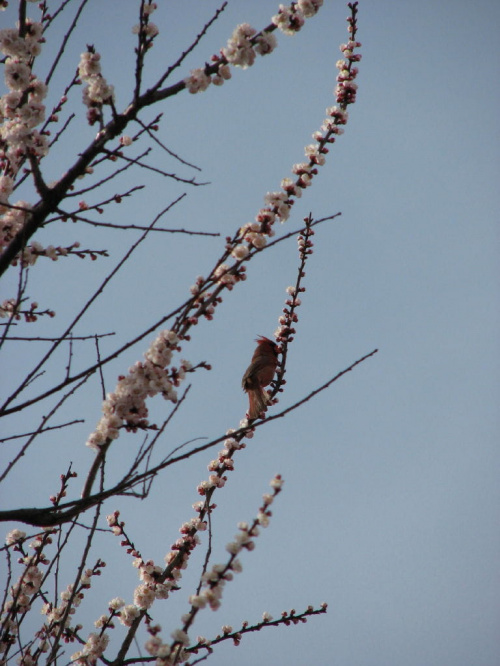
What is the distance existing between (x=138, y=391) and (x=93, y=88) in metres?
1.60

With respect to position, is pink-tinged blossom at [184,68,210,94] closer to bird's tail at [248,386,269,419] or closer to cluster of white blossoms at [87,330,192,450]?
Answer: cluster of white blossoms at [87,330,192,450]

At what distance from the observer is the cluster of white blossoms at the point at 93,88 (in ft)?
10.3

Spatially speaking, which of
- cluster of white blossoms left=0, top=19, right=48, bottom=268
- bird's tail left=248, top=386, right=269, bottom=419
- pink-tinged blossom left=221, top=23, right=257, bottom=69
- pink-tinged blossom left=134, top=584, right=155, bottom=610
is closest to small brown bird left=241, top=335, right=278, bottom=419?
bird's tail left=248, top=386, right=269, bottom=419

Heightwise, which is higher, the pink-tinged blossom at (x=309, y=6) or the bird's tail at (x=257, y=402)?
the pink-tinged blossom at (x=309, y=6)

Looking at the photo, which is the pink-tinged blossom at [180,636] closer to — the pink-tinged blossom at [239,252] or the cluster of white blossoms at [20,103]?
the pink-tinged blossom at [239,252]

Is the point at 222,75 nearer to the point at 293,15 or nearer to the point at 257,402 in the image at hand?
the point at 293,15

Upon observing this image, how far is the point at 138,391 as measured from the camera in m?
2.99

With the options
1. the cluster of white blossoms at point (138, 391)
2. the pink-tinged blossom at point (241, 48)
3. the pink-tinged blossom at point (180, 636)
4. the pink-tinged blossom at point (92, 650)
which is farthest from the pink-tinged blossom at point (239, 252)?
the pink-tinged blossom at point (92, 650)

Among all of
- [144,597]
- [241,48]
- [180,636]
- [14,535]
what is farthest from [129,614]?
[241,48]

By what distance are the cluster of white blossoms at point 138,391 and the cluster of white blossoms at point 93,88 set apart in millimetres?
1243

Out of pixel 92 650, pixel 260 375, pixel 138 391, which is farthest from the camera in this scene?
pixel 260 375

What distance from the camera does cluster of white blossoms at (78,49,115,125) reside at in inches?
123

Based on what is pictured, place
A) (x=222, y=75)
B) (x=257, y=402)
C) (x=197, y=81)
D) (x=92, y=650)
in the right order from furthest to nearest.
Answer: (x=257, y=402)
(x=92, y=650)
(x=222, y=75)
(x=197, y=81)

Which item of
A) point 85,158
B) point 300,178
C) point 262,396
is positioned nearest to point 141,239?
point 85,158
